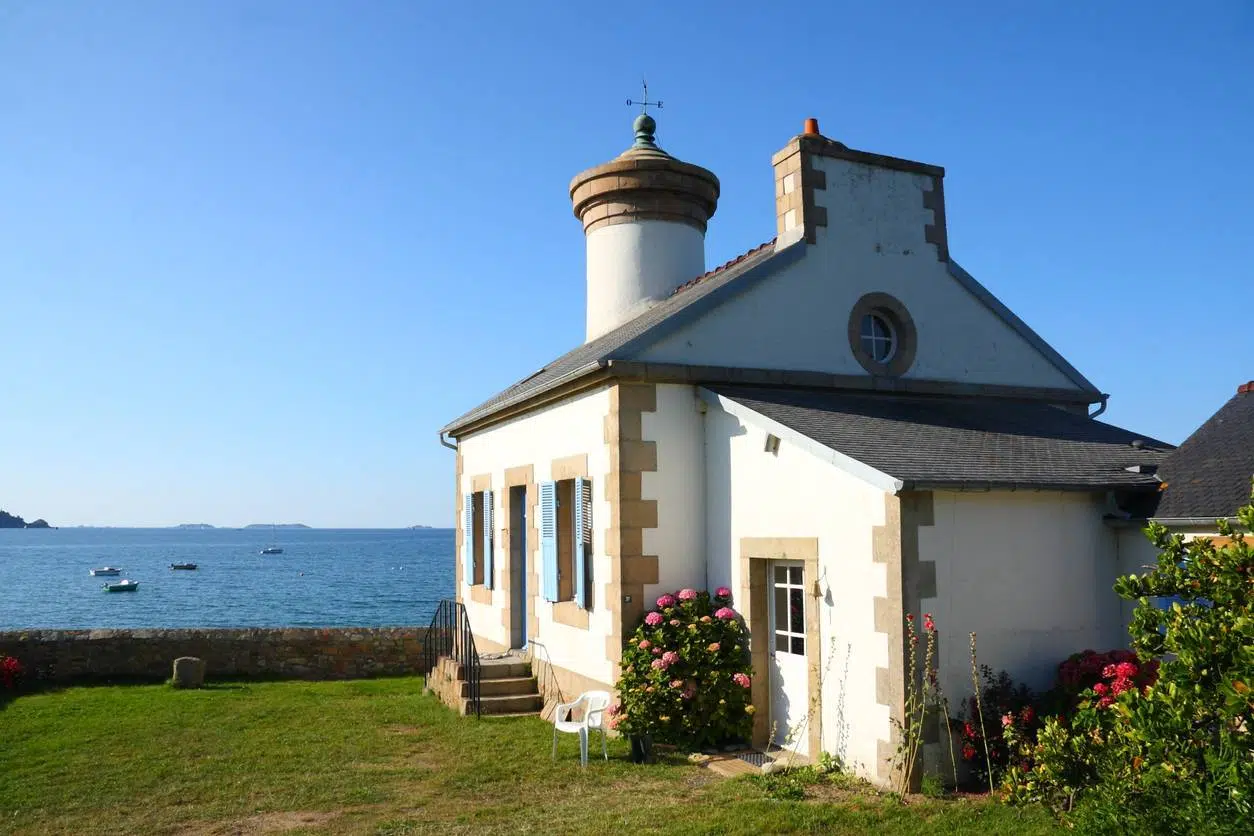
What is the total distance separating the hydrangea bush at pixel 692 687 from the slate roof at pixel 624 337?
2.83 m

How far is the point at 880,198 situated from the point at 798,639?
541cm

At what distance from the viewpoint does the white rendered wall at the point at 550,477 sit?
10.7 m

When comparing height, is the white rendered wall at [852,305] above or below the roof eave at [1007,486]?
above

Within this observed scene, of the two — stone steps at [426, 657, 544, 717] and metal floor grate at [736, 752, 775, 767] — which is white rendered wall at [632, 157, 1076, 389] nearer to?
metal floor grate at [736, 752, 775, 767]

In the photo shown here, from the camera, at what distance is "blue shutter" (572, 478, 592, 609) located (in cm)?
1100

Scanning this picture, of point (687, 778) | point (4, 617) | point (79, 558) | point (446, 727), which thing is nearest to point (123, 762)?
point (446, 727)

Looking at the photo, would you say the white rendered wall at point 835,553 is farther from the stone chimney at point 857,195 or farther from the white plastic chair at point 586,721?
the stone chimney at point 857,195

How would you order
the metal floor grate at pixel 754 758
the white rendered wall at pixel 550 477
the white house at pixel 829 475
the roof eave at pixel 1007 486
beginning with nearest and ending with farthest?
the roof eave at pixel 1007 486 → the white house at pixel 829 475 → the metal floor grate at pixel 754 758 → the white rendered wall at pixel 550 477

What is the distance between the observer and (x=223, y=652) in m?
15.8

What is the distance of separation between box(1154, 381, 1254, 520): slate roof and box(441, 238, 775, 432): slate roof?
14.9 feet

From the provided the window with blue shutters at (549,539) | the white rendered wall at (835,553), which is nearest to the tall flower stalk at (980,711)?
the white rendered wall at (835,553)

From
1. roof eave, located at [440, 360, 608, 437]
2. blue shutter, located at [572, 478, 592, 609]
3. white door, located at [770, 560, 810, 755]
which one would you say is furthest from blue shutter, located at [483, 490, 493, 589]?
white door, located at [770, 560, 810, 755]

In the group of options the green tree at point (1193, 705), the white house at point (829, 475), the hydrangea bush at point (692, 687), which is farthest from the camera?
the hydrangea bush at point (692, 687)

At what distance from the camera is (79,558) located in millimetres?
128625
